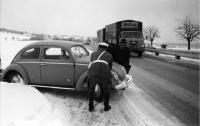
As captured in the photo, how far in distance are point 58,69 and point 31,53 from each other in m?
1.21

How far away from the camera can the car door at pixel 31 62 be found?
20.4 ft

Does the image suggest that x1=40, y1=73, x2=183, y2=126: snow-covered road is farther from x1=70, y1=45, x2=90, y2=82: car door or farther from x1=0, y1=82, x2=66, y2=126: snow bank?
x1=70, y1=45, x2=90, y2=82: car door

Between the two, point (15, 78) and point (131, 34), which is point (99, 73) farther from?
point (131, 34)

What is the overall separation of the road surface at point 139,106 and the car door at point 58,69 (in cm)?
45

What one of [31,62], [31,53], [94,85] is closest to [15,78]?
[31,62]

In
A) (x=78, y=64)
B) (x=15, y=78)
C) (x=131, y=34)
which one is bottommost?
(x=15, y=78)

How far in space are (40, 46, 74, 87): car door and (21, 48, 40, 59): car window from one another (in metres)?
0.23

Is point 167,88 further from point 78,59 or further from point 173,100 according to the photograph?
point 78,59

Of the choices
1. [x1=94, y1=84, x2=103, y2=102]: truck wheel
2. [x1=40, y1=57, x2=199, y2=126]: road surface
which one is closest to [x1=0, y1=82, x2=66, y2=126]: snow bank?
[x1=40, y1=57, x2=199, y2=126]: road surface

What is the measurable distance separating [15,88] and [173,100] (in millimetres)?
4487

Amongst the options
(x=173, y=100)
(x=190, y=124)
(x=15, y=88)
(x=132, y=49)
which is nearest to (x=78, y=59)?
(x=15, y=88)

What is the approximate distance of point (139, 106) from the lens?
5.32 m

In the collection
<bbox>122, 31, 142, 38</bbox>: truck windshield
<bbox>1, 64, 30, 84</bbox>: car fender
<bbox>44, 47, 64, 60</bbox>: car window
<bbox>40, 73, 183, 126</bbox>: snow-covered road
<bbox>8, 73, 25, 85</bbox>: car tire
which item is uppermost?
<bbox>122, 31, 142, 38</bbox>: truck windshield

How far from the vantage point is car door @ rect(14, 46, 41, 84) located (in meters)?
6.21
